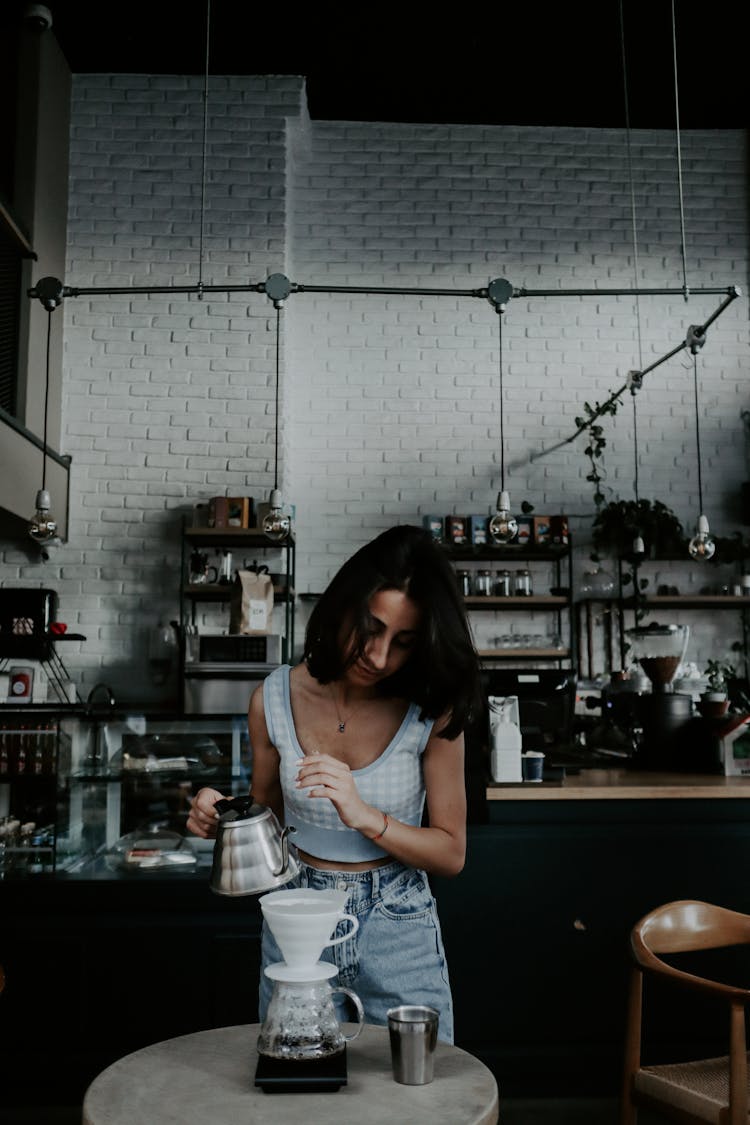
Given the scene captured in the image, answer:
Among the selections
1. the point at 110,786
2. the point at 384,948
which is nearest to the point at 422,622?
the point at 384,948

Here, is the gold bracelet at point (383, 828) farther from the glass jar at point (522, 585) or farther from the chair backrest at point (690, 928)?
the glass jar at point (522, 585)

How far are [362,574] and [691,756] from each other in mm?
2495

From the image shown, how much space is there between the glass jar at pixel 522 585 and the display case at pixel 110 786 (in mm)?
2720

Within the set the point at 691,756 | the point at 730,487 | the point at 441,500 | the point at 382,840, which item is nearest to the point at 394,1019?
the point at 382,840

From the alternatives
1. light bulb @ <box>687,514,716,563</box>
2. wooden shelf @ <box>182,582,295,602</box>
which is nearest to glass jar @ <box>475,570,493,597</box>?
wooden shelf @ <box>182,582,295,602</box>

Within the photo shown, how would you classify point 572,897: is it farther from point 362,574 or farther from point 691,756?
point 362,574

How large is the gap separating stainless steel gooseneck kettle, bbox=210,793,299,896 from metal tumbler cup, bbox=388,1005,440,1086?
0.26m

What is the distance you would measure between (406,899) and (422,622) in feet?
1.57

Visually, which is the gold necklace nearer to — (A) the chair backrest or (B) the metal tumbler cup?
(B) the metal tumbler cup

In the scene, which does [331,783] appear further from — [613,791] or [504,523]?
[504,523]

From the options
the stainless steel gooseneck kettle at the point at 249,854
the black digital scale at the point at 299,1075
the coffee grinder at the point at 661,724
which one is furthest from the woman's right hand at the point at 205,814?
the coffee grinder at the point at 661,724

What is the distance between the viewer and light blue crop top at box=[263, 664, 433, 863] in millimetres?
1695

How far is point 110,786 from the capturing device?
3211mm

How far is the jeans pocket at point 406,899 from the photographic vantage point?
5.47 ft
